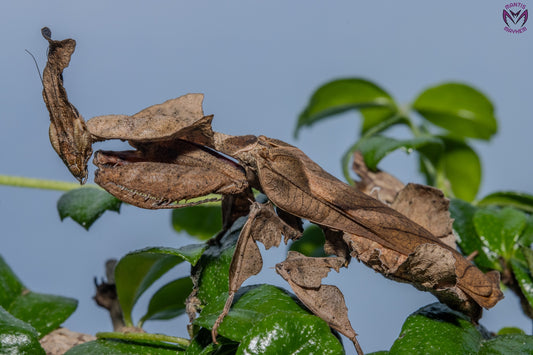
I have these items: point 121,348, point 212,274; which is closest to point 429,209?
point 212,274

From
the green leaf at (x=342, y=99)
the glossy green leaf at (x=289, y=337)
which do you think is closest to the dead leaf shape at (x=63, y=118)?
the glossy green leaf at (x=289, y=337)

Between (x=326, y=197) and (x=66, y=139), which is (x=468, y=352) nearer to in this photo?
(x=326, y=197)

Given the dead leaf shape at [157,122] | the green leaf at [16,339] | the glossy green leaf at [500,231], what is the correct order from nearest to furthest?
1. the green leaf at [16,339]
2. the dead leaf shape at [157,122]
3. the glossy green leaf at [500,231]

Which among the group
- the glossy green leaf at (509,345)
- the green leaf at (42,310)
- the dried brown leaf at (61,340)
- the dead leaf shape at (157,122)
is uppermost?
the dead leaf shape at (157,122)

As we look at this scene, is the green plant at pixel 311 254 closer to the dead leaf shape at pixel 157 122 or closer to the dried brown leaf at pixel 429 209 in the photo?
the dried brown leaf at pixel 429 209

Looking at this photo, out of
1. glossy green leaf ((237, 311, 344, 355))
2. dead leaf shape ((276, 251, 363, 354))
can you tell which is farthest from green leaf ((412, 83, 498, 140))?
glossy green leaf ((237, 311, 344, 355))

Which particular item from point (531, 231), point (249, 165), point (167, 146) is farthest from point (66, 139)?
point (531, 231)
